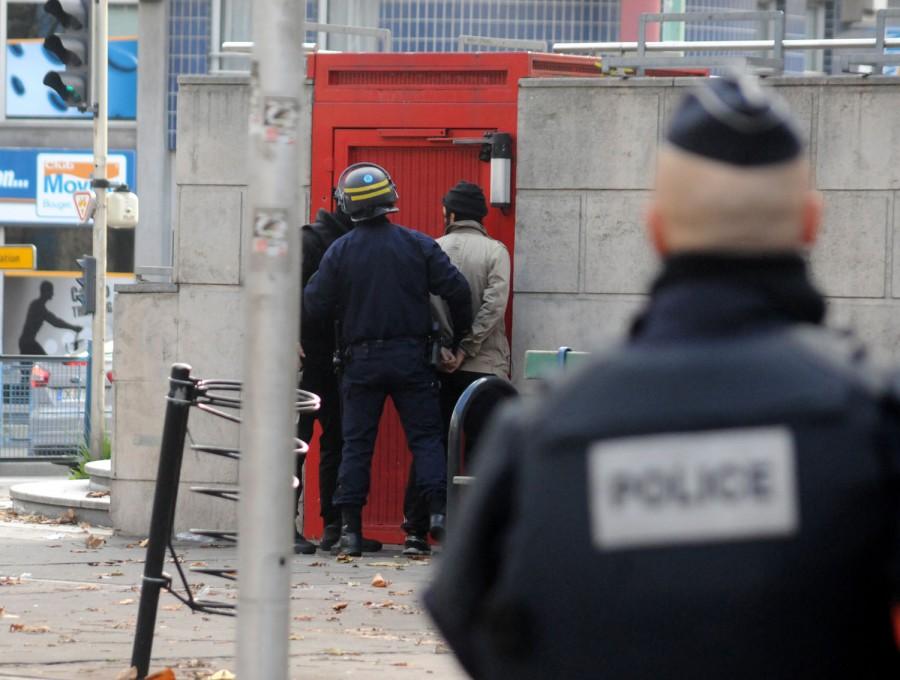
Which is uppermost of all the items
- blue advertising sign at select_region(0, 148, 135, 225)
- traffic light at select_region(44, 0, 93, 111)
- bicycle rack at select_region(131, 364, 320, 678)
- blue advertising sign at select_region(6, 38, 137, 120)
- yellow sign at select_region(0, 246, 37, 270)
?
blue advertising sign at select_region(6, 38, 137, 120)

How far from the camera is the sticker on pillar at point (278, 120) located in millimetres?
4371

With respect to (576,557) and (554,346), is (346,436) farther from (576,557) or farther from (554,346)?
(576,557)

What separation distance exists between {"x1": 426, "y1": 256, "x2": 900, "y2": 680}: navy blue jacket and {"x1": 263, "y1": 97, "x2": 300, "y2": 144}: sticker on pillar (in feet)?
8.36

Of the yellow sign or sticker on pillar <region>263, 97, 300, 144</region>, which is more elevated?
sticker on pillar <region>263, 97, 300, 144</region>

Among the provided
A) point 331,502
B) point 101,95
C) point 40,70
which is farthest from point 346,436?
point 40,70

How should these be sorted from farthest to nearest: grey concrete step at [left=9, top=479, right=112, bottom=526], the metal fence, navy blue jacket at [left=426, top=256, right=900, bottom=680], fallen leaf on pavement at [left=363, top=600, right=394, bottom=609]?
the metal fence
grey concrete step at [left=9, top=479, right=112, bottom=526]
fallen leaf on pavement at [left=363, top=600, right=394, bottom=609]
navy blue jacket at [left=426, top=256, right=900, bottom=680]

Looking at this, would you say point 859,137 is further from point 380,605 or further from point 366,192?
point 380,605

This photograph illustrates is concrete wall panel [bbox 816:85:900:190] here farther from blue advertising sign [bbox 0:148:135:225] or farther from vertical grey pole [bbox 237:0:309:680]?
blue advertising sign [bbox 0:148:135:225]

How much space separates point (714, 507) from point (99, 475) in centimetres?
1061

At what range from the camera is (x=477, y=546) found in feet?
6.61

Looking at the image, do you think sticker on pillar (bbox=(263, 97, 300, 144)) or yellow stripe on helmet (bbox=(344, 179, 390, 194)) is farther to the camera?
yellow stripe on helmet (bbox=(344, 179, 390, 194))

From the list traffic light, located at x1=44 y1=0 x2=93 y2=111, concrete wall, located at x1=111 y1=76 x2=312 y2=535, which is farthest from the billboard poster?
concrete wall, located at x1=111 y1=76 x2=312 y2=535

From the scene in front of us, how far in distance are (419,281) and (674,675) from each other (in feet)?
22.9

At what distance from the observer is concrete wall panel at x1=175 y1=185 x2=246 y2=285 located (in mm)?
9758
